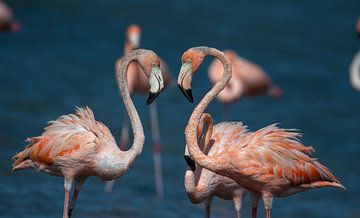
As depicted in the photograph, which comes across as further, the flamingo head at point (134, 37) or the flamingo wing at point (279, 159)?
the flamingo head at point (134, 37)

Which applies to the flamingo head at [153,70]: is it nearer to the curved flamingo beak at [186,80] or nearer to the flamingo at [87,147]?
the flamingo at [87,147]

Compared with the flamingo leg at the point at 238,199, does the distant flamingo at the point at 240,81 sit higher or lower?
higher

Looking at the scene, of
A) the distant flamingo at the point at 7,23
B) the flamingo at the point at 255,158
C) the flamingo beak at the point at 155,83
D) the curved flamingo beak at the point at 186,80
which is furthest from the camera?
the distant flamingo at the point at 7,23

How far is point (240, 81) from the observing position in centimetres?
1171

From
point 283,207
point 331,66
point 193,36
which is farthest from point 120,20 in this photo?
point 283,207

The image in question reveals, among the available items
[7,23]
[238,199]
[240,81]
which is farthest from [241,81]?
[238,199]

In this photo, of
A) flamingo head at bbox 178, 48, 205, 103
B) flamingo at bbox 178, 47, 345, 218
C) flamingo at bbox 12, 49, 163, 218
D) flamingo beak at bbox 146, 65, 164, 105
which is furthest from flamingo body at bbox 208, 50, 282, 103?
flamingo head at bbox 178, 48, 205, 103

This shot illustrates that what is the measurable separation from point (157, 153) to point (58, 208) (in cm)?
237

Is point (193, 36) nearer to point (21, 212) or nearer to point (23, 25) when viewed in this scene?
point (23, 25)

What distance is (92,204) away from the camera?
29.4 feet

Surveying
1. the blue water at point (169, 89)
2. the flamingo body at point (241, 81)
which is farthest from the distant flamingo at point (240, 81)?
the blue water at point (169, 89)

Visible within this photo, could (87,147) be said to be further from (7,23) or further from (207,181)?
(7,23)

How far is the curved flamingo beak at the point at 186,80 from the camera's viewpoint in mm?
6133

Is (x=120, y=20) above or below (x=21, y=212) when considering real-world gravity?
above
